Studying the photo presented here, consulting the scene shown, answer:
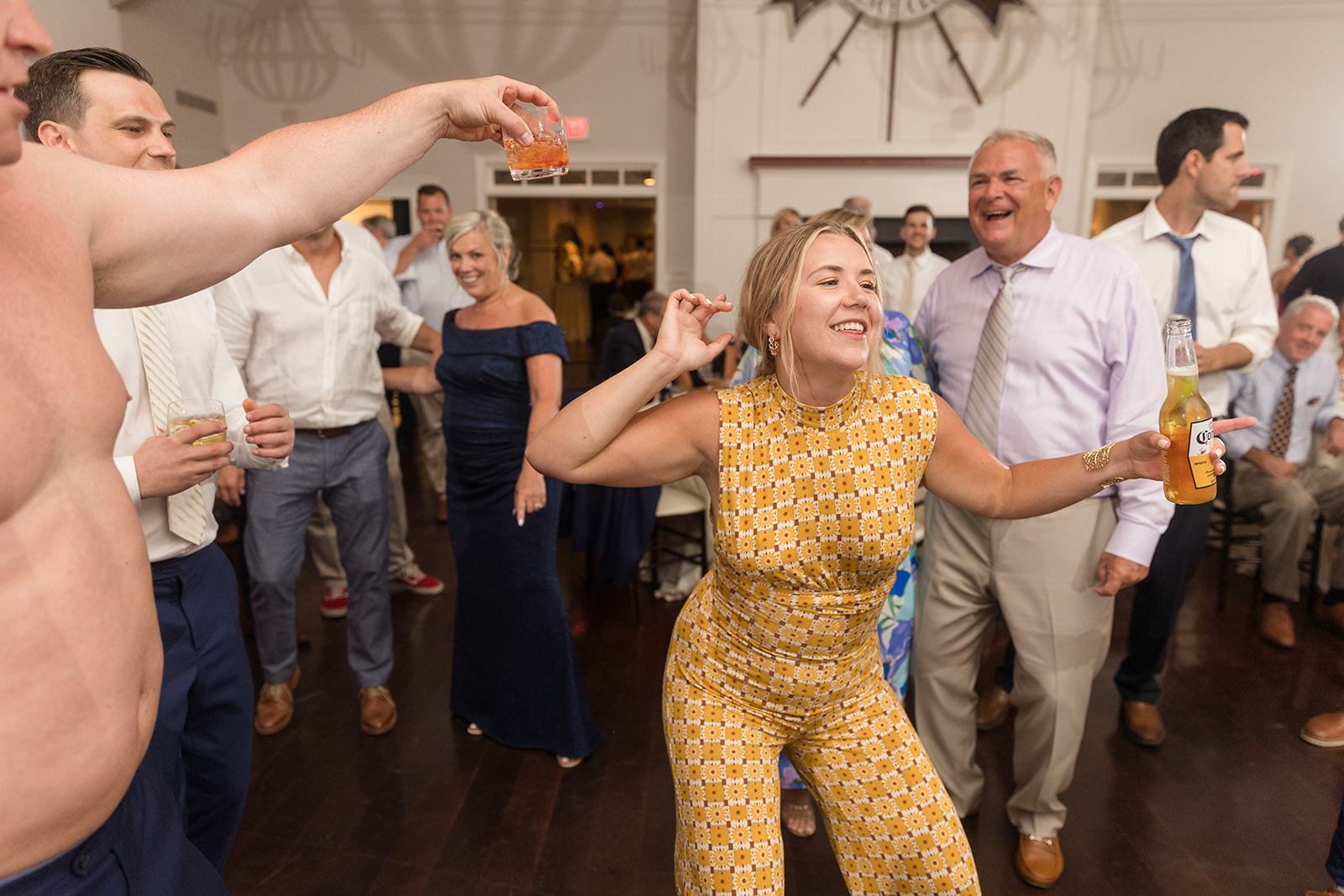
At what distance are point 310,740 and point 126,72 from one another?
2.01m

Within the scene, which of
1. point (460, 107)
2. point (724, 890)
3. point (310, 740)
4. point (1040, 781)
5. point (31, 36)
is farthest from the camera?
point (310, 740)

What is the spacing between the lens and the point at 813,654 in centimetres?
139

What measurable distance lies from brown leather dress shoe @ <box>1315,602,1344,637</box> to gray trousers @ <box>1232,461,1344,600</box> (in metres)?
0.13

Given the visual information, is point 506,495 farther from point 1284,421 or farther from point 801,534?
point 1284,421

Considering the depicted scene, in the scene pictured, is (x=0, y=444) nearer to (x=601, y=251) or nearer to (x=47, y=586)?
(x=47, y=586)

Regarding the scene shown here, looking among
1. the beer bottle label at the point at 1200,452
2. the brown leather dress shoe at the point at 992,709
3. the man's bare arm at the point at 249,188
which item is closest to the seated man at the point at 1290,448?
the brown leather dress shoe at the point at 992,709

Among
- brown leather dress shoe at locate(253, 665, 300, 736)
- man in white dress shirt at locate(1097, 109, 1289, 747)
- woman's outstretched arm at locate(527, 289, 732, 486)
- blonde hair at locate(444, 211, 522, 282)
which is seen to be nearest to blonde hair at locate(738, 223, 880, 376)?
woman's outstretched arm at locate(527, 289, 732, 486)

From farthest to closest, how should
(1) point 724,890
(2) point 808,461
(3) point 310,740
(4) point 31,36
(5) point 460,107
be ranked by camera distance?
(3) point 310,740
(2) point 808,461
(1) point 724,890
(5) point 460,107
(4) point 31,36

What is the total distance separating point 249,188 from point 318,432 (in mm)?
1856

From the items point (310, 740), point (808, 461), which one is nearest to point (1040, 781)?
point (808, 461)

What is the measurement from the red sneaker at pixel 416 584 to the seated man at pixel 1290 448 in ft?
11.8

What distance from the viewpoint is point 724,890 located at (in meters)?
1.27

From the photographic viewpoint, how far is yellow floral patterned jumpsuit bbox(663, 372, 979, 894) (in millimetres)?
1326

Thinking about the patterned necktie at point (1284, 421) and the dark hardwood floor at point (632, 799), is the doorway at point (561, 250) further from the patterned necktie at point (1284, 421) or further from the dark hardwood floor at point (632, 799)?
the dark hardwood floor at point (632, 799)
